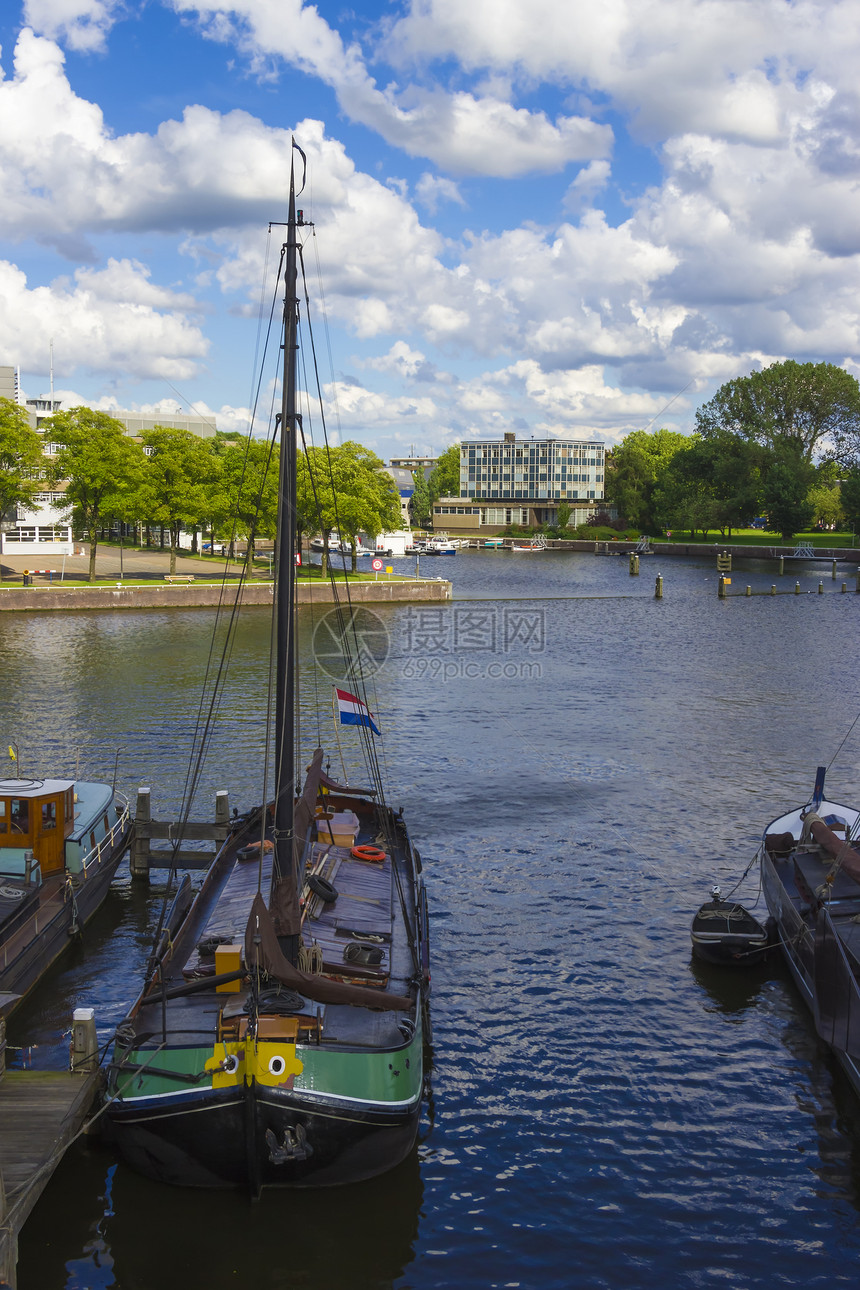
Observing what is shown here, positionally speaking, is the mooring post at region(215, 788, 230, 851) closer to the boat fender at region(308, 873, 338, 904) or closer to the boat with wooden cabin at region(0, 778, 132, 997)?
the boat with wooden cabin at region(0, 778, 132, 997)

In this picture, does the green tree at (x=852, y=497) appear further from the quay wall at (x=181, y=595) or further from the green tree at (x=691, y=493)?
the quay wall at (x=181, y=595)

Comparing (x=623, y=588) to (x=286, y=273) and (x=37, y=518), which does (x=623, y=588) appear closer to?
(x=37, y=518)

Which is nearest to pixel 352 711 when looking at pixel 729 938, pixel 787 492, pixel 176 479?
pixel 729 938

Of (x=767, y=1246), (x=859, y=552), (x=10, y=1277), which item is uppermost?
(x=859, y=552)

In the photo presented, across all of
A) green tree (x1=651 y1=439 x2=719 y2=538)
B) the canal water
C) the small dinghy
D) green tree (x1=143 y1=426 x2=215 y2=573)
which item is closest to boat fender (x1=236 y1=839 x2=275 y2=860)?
the canal water

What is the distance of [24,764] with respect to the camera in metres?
37.1

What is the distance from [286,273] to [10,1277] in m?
15.6

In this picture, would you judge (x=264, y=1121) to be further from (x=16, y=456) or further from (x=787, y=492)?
(x=787, y=492)

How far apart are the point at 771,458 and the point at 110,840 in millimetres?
168783

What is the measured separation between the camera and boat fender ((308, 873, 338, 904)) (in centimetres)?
2025

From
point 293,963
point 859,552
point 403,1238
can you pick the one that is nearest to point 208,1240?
point 403,1238

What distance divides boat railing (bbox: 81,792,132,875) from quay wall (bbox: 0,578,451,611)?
46.0 m

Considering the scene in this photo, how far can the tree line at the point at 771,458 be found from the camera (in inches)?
6762

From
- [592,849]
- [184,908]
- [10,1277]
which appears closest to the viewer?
[10,1277]
